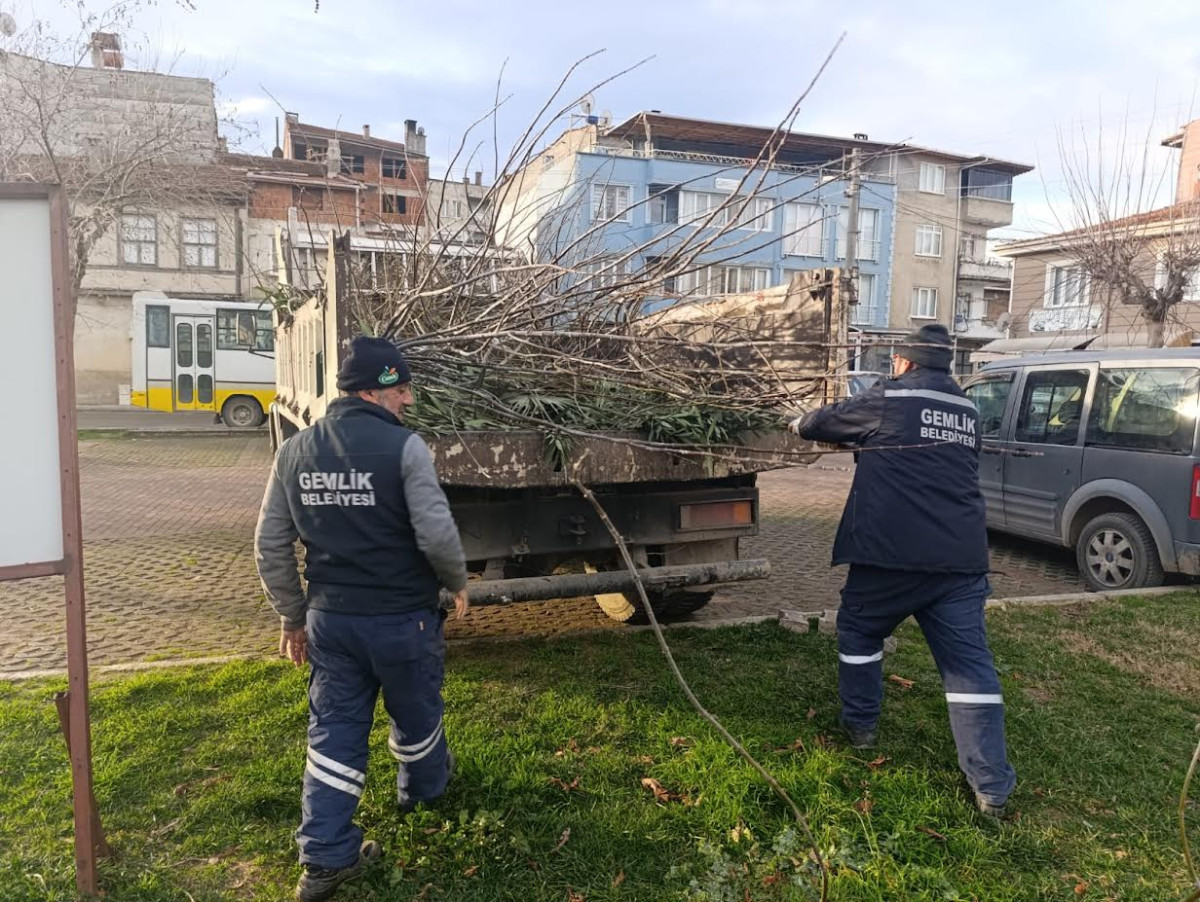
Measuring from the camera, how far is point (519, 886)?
8.93ft

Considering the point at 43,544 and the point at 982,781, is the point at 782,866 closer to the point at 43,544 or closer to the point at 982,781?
the point at 982,781

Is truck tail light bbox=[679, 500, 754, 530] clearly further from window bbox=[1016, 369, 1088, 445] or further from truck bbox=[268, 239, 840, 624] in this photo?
window bbox=[1016, 369, 1088, 445]

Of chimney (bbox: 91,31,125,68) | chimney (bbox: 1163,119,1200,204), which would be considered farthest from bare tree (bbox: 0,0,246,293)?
chimney (bbox: 1163,119,1200,204)

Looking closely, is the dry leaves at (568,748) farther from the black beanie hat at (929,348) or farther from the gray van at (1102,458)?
the gray van at (1102,458)

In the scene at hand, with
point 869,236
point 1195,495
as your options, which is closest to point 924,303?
point 869,236

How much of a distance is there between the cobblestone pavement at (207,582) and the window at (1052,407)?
50.0 inches

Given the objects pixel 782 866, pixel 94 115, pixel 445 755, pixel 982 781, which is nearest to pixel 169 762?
pixel 445 755

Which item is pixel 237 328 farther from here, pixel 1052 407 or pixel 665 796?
pixel 665 796

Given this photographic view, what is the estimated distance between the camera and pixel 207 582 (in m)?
6.45

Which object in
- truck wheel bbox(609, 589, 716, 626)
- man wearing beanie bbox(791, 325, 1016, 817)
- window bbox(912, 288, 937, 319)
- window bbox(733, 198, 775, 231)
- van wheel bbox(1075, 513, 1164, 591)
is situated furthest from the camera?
window bbox(912, 288, 937, 319)

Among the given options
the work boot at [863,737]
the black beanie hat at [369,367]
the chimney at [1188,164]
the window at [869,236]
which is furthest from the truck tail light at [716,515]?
the window at [869,236]

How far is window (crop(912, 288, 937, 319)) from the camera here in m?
39.8

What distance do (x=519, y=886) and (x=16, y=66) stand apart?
14632 mm

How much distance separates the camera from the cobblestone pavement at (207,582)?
5134mm
